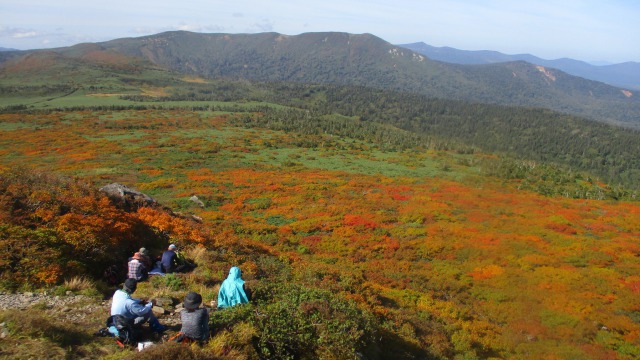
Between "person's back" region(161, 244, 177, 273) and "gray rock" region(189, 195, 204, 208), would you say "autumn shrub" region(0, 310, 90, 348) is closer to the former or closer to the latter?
"person's back" region(161, 244, 177, 273)

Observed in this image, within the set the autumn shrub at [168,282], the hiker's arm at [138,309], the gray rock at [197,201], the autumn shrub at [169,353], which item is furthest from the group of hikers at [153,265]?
the gray rock at [197,201]

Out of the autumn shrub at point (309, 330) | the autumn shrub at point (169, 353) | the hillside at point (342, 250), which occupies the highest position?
the autumn shrub at point (169, 353)

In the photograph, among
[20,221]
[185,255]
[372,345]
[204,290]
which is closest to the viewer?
[372,345]

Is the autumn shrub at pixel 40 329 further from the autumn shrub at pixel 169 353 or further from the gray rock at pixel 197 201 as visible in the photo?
the gray rock at pixel 197 201

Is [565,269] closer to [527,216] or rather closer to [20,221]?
[527,216]

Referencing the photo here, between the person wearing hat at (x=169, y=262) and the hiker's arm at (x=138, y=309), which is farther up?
the hiker's arm at (x=138, y=309)

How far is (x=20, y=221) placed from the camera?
1278 centimetres

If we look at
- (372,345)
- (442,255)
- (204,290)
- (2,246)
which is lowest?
(442,255)

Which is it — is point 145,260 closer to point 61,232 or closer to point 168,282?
point 168,282

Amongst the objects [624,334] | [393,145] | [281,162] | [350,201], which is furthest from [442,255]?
[393,145]

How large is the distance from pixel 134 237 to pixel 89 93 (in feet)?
533

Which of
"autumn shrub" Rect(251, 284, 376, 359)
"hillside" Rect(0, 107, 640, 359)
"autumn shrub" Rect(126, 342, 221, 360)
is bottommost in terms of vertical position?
"hillside" Rect(0, 107, 640, 359)

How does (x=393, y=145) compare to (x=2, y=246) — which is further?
(x=393, y=145)

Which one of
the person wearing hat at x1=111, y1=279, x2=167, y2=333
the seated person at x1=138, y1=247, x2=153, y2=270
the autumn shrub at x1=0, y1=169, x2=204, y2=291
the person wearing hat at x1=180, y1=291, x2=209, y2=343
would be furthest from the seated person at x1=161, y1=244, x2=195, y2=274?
the person wearing hat at x1=180, y1=291, x2=209, y2=343
